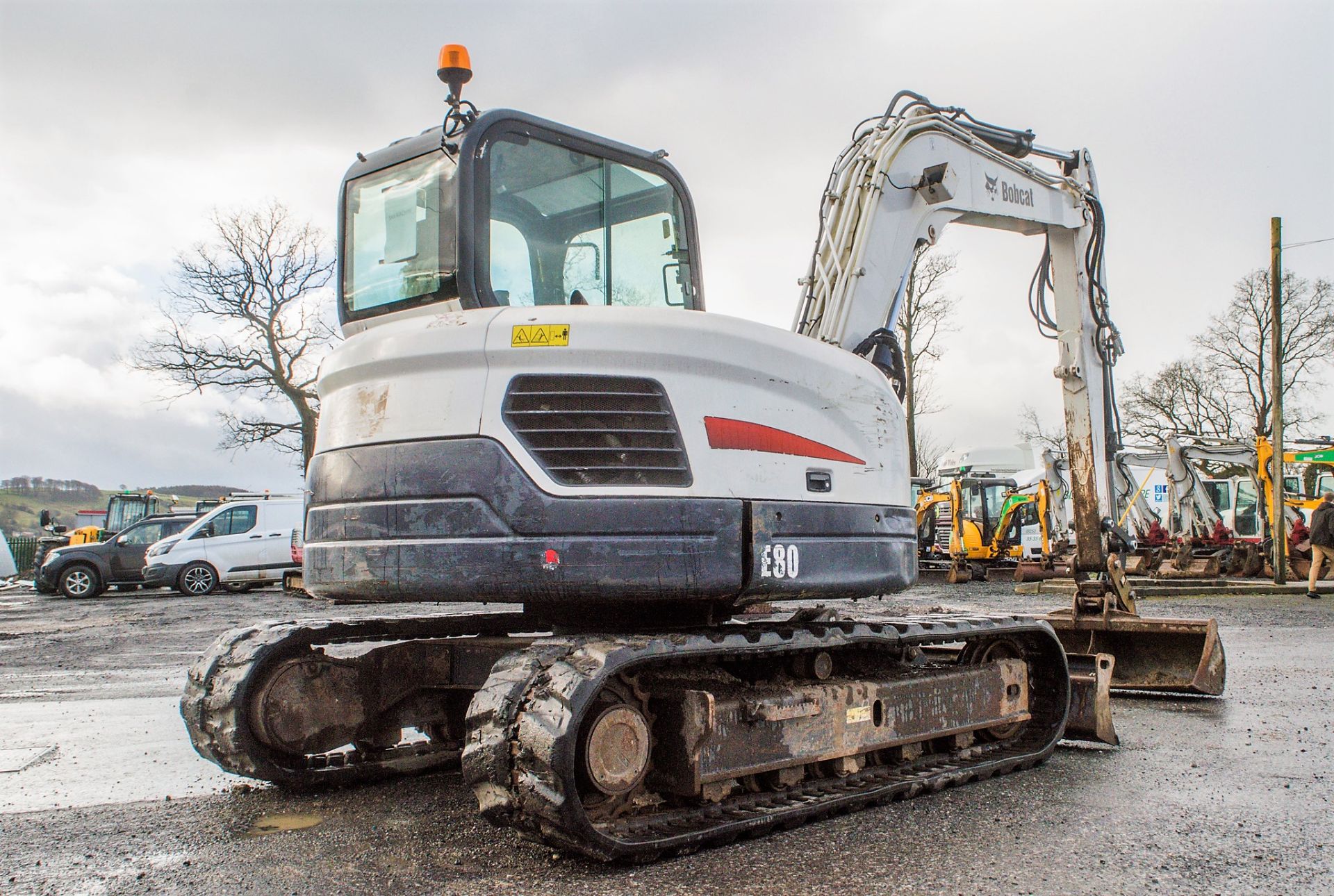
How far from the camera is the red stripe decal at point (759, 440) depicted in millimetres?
4195

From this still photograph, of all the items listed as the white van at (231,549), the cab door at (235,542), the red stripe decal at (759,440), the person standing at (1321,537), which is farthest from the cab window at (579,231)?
the cab door at (235,542)

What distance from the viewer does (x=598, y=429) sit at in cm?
406

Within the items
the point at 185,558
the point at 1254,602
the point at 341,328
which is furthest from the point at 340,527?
the point at 185,558

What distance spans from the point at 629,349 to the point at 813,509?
3.34 ft

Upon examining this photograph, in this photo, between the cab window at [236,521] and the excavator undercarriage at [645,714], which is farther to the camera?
the cab window at [236,521]

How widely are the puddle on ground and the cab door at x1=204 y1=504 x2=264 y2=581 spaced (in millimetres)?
19456

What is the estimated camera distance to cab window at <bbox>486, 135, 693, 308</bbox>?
14.8 feet

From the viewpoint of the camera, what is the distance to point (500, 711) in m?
3.76

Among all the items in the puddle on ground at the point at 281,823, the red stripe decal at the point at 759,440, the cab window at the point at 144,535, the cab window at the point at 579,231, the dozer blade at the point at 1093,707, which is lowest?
the puddle on ground at the point at 281,823

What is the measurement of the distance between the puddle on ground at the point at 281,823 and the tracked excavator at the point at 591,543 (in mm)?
284

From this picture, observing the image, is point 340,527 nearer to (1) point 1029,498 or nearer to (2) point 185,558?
(2) point 185,558

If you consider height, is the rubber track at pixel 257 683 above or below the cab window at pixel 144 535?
below

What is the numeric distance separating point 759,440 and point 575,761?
1406 millimetres

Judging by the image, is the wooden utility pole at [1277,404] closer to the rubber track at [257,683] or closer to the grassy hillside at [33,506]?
the rubber track at [257,683]
